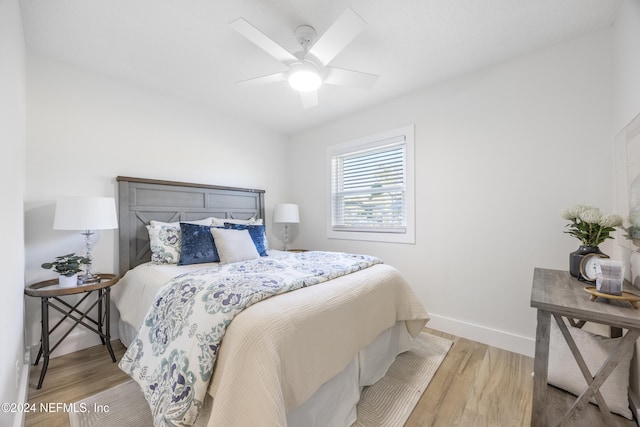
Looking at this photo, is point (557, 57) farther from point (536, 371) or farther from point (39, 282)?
point (39, 282)

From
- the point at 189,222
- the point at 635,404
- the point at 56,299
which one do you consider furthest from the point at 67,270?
the point at 635,404

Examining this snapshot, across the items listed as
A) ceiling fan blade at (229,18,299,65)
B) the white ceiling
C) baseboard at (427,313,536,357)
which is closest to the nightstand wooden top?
the white ceiling

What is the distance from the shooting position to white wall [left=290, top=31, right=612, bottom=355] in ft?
6.44

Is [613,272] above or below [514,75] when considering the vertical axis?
below

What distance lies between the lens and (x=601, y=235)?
1571 mm

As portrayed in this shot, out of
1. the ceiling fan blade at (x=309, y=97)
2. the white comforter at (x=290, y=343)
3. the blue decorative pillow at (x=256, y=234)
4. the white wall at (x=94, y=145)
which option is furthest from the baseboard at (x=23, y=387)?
the ceiling fan blade at (x=309, y=97)

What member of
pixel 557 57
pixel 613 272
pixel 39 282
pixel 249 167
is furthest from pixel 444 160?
pixel 39 282

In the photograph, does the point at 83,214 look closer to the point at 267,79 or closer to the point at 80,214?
the point at 80,214

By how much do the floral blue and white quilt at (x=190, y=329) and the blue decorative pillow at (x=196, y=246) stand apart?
610mm

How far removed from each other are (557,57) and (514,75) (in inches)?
10.9

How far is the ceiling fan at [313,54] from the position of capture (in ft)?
4.82

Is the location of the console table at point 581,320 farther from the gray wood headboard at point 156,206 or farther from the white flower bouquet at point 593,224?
the gray wood headboard at point 156,206

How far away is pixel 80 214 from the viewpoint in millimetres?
1922

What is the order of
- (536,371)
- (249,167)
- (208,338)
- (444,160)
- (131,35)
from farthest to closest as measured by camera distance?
(249,167) < (444,160) < (131,35) < (536,371) < (208,338)
